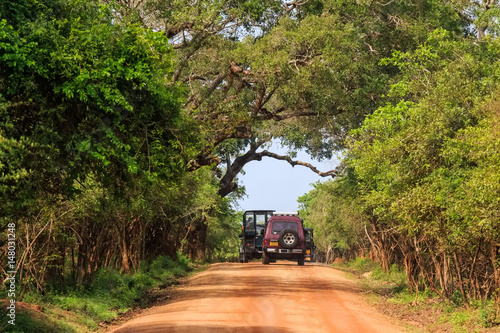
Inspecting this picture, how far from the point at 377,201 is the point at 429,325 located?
5.42m

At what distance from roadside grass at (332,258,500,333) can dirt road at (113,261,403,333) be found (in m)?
0.67

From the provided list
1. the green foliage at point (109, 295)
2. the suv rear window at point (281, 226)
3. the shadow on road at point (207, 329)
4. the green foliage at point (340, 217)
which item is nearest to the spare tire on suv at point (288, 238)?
the suv rear window at point (281, 226)

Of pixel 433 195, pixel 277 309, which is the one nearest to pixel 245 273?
pixel 277 309

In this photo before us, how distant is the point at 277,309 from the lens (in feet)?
58.8

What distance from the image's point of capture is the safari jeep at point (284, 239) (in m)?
34.9

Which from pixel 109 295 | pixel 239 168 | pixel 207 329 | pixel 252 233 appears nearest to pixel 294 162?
pixel 239 168

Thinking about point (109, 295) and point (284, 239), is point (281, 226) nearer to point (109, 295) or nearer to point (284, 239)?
point (284, 239)

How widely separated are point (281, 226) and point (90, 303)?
19.6m

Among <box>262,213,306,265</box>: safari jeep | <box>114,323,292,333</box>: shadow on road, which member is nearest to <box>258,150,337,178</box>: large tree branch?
<box>262,213,306,265</box>: safari jeep

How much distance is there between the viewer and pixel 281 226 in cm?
3641

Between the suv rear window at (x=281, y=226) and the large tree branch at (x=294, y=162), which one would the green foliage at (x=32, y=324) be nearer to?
the suv rear window at (x=281, y=226)

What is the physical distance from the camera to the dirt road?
14703 millimetres

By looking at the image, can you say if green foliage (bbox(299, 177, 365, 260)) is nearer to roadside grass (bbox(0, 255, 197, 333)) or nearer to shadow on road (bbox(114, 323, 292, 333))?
roadside grass (bbox(0, 255, 197, 333))

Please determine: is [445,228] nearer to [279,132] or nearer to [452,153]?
[452,153]
